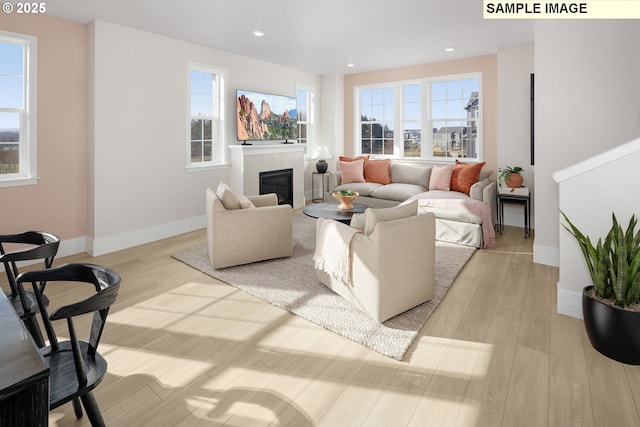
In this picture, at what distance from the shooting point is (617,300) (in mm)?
2281

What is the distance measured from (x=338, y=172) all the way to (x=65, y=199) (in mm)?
4314

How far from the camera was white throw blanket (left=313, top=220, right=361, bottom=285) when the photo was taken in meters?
2.97

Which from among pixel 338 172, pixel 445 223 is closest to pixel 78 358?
pixel 445 223

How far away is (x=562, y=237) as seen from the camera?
2.86 meters

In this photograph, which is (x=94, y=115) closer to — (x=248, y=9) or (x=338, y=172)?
(x=248, y=9)

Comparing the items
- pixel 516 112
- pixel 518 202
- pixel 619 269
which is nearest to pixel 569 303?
pixel 619 269

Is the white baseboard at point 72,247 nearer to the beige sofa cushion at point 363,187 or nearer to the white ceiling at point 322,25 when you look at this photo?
the white ceiling at point 322,25

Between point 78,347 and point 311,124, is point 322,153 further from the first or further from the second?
point 78,347

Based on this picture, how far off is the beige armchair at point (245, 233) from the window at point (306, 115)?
3887 mm

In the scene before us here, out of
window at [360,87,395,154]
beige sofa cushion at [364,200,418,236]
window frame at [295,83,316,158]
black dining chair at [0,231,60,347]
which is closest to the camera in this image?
black dining chair at [0,231,60,347]

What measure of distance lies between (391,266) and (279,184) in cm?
439

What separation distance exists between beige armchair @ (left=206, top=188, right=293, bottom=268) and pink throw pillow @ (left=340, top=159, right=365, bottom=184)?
301 centimetres

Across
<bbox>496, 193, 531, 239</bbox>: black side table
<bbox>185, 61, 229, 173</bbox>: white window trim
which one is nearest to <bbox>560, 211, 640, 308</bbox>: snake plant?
<bbox>496, 193, 531, 239</bbox>: black side table

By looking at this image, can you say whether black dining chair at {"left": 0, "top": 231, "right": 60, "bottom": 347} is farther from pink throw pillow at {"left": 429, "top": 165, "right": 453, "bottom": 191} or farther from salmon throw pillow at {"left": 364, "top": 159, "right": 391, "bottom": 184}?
salmon throw pillow at {"left": 364, "top": 159, "right": 391, "bottom": 184}
